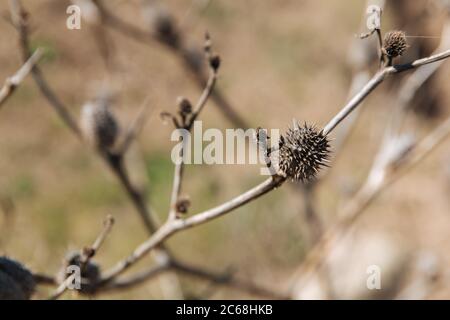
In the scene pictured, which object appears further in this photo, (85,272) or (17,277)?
(85,272)

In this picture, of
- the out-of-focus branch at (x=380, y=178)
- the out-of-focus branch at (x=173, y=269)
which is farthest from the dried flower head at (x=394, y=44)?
the out-of-focus branch at (x=380, y=178)

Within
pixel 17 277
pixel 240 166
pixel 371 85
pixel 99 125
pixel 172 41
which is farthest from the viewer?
pixel 240 166

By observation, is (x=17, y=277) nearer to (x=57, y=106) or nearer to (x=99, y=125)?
(x=99, y=125)

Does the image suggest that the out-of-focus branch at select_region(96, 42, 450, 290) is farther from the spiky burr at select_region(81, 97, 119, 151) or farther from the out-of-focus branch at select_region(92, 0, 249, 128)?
the out-of-focus branch at select_region(92, 0, 249, 128)

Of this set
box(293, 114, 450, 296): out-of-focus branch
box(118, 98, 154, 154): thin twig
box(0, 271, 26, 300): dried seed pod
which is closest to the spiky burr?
box(118, 98, 154, 154): thin twig

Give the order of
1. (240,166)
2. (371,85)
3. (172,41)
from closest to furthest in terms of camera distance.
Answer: (371,85) → (172,41) → (240,166)

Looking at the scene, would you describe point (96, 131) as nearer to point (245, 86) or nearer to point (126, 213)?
point (126, 213)

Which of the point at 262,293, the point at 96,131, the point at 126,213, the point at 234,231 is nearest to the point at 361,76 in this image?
the point at 262,293

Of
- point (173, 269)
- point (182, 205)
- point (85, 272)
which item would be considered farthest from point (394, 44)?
point (173, 269)
